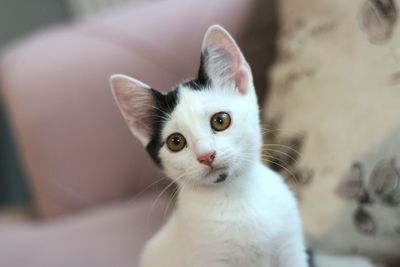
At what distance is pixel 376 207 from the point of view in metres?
0.90

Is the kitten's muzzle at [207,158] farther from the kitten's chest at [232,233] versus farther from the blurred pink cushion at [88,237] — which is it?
the blurred pink cushion at [88,237]

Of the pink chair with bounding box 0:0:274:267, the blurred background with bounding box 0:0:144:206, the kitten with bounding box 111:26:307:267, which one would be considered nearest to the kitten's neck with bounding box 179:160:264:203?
the kitten with bounding box 111:26:307:267

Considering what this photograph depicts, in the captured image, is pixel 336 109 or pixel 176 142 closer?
pixel 176 142

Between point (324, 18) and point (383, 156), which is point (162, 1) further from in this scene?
point (383, 156)

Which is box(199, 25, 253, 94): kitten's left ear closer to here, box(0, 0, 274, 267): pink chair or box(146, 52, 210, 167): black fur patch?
box(146, 52, 210, 167): black fur patch

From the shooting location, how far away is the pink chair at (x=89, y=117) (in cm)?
148

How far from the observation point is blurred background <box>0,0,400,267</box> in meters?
0.94

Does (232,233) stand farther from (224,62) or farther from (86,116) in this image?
(86,116)

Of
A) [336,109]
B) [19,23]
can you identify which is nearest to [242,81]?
[336,109]

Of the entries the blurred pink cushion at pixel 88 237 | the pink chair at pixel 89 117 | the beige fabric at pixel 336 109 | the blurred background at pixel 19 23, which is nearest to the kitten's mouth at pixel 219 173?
the beige fabric at pixel 336 109

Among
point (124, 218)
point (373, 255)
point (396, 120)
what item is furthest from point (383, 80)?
point (124, 218)

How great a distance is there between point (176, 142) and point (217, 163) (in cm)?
8

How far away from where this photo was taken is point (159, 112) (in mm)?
747

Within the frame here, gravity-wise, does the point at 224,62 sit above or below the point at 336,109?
above
